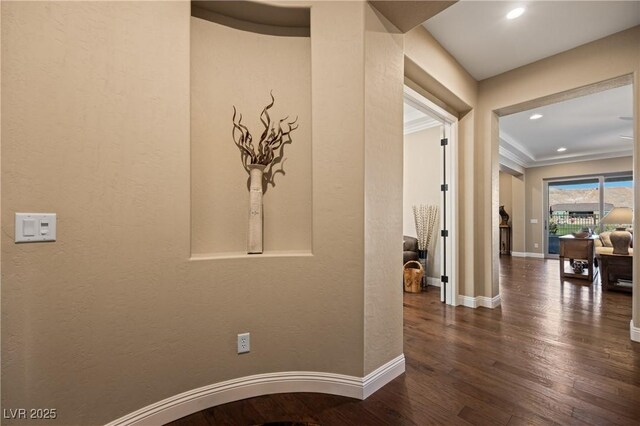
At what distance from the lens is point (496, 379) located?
1.90 metres

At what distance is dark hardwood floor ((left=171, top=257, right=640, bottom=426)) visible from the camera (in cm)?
154

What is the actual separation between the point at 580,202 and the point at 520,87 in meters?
7.08

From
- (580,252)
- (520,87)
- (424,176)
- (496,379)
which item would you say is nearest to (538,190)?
(580,252)

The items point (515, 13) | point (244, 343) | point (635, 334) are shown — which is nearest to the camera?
point (244, 343)

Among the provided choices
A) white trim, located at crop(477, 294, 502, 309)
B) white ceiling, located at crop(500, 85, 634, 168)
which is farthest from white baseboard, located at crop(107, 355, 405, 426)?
white ceiling, located at crop(500, 85, 634, 168)

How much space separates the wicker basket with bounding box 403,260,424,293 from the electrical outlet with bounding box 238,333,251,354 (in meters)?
3.10

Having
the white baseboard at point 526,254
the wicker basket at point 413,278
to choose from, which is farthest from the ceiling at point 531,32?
the white baseboard at point 526,254

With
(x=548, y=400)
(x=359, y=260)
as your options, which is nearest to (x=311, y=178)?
(x=359, y=260)

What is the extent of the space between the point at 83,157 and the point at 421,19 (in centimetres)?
222

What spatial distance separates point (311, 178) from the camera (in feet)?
5.99

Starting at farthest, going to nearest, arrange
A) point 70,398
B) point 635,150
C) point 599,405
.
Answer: point 635,150 → point 599,405 → point 70,398

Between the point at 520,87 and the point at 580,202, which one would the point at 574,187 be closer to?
the point at 580,202

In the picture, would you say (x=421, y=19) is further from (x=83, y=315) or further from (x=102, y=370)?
(x=102, y=370)

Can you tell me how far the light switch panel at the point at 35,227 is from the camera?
1165 mm
